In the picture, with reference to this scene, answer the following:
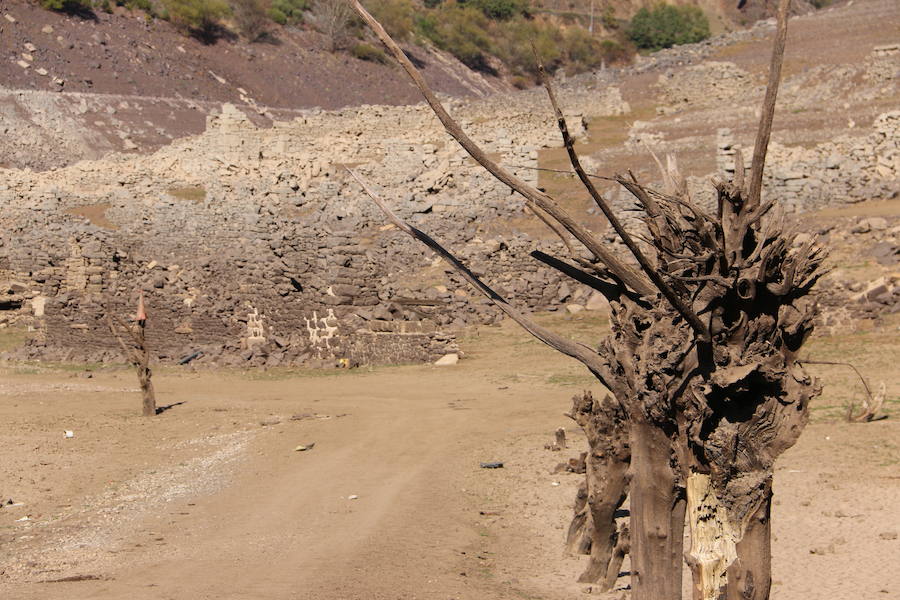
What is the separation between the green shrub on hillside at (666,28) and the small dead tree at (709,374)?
7147 centimetres

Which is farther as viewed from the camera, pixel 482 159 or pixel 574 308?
pixel 574 308

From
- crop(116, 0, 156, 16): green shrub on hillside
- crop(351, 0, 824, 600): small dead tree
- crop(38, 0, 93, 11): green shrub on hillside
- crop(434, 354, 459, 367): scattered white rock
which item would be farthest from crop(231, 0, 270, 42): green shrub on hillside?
crop(351, 0, 824, 600): small dead tree

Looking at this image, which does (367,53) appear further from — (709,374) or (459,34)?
(709,374)

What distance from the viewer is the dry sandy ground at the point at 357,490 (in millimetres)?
8289

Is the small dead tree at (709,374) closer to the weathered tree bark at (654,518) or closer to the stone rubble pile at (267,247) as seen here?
the weathered tree bark at (654,518)

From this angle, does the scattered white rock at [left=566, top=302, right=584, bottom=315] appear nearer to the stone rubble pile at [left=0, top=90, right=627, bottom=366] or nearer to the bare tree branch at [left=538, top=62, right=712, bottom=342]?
the stone rubble pile at [left=0, top=90, right=627, bottom=366]

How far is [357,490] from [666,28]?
69.9m

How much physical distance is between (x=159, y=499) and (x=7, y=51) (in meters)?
44.0

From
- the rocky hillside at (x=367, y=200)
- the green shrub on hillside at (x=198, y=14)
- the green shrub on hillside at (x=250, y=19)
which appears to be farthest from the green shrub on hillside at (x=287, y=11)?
the rocky hillside at (x=367, y=200)

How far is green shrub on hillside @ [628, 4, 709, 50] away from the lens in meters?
75.9

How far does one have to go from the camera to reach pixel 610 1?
94.3 m

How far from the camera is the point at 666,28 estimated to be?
77.2 metres

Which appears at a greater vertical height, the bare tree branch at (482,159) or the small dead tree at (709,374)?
the bare tree branch at (482,159)

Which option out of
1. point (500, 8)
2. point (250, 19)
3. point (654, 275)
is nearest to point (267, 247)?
point (654, 275)
